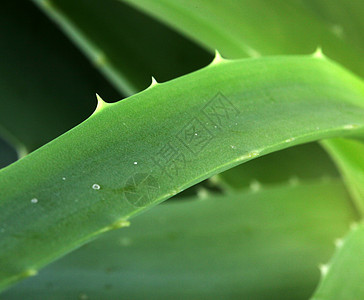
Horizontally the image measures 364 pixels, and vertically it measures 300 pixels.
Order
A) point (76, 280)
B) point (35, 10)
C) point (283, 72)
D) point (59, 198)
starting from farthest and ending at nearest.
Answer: point (35, 10)
point (76, 280)
point (283, 72)
point (59, 198)

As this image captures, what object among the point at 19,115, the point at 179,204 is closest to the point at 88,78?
the point at 19,115

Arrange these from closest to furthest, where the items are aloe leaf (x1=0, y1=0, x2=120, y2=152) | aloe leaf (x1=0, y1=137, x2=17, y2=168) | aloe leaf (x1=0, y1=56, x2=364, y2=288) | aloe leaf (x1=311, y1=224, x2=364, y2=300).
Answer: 1. aloe leaf (x1=0, y1=56, x2=364, y2=288)
2. aloe leaf (x1=311, y1=224, x2=364, y2=300)
3. aloe leaf (x1=0, y1=0, x2=120, y2=152)
4. aloe leaf (x1=0, y1=137, x2=17, y2=168)

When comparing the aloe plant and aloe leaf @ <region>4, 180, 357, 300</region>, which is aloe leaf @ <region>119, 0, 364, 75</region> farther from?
aloe leaf @ <region>4, 180, 357, 300</region>

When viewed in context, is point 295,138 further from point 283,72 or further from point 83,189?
point 83,189

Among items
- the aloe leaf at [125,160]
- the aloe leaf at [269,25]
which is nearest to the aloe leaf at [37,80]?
the aloe leaf at [269,25]

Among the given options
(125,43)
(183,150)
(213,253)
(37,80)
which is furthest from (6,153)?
(183,150)

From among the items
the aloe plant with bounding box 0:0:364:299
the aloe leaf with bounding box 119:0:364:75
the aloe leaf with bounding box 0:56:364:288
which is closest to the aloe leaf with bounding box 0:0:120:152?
the aloe plant with bounding box 0:0:364:299

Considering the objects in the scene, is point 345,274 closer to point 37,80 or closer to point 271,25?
point 271,25

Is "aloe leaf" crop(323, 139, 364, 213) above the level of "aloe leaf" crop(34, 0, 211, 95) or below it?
below
